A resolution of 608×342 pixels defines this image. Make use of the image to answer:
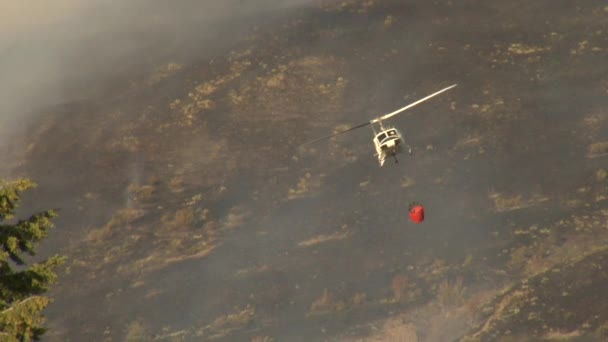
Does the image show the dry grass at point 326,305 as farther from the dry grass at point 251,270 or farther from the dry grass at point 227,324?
the dry grass at point 251,270

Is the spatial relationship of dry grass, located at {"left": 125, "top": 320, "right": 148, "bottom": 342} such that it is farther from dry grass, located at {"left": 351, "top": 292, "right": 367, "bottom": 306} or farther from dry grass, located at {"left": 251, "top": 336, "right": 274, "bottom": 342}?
dry grass, located at {"left": 351, "top": 292, "right": 367, "bottom": 306}

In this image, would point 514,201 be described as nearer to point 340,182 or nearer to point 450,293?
point 450,293

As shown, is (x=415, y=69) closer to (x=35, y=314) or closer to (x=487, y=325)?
(x=487, y=325)

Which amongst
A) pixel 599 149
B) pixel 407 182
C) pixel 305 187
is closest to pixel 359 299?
pixel 407 182

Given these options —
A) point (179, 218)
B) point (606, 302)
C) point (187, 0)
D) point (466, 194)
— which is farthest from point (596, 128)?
point (187, 0)

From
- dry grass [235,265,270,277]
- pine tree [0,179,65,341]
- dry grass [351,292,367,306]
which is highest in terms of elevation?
dry grass [235,265,270,277]

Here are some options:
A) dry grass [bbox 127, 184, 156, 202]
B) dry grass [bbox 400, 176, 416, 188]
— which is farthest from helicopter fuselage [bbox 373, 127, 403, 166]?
dry grass [bbox 127, 184, 156, 202]

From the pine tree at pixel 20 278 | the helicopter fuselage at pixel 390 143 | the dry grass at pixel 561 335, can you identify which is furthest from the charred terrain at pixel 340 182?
the pine tree at pixel 20 278
